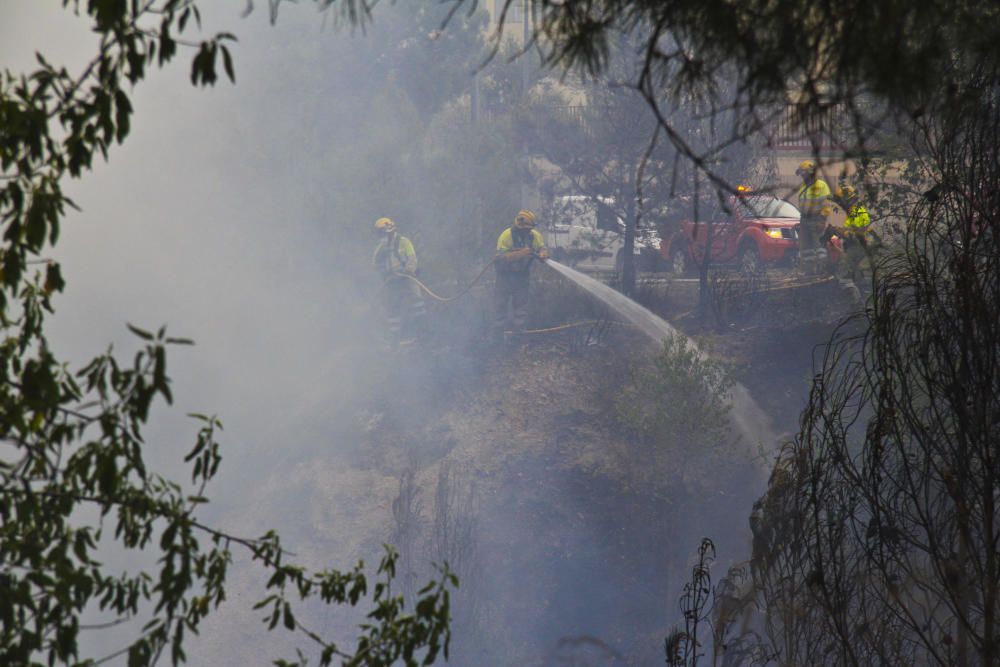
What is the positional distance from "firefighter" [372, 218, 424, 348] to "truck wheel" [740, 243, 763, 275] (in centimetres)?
640

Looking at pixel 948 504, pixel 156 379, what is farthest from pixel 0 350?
pixel 948 504

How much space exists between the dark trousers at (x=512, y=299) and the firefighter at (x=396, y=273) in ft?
4.79

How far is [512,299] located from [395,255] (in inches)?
94.0

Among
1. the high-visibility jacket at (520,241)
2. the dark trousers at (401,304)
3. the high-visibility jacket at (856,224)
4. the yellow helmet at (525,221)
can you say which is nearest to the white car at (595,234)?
the high-visibility jacket at (520,241)

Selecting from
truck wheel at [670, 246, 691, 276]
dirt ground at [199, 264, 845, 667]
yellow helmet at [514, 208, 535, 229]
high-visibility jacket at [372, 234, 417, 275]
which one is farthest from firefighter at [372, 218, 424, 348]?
truck wheel at [670, 246, 691, 276]

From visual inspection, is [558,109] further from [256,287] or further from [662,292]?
[256,287]

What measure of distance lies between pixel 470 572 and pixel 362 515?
2.22 meters

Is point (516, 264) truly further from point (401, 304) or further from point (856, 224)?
point (856, 224)

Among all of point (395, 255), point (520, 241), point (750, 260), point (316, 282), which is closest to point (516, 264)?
point (520, 241)

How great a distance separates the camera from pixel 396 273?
17.3 meters

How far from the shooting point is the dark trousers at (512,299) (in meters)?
17.4

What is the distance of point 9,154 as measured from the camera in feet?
8.04

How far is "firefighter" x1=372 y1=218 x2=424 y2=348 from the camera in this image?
17.1 meters

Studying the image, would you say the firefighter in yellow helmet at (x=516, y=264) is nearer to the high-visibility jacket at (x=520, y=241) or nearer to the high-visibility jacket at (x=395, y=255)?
the high-visibility jacket at (x=520, y=241)
